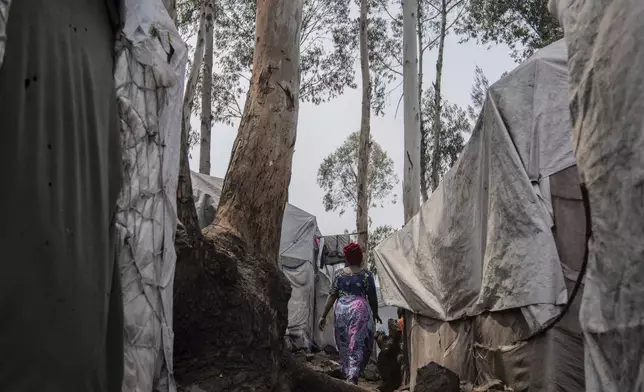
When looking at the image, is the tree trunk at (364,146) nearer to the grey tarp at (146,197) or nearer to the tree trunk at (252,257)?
the tree trunk at (252,257)

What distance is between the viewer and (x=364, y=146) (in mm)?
16031

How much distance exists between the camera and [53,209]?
120 cm

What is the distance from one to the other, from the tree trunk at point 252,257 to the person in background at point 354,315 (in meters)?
2.73

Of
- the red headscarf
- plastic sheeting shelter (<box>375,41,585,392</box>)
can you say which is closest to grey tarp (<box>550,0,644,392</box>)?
plastic sheeting shelter (<box>375,41,585,392</box>)

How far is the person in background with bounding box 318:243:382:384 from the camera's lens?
247 inches

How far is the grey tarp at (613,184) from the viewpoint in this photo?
4.70 feet

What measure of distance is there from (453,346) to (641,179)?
4.08 metres

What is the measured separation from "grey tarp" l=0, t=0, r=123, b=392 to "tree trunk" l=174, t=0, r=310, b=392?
1728 millimetres

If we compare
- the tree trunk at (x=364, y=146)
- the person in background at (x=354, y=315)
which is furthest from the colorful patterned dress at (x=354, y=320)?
the tree trunk at (x=364, y=146)

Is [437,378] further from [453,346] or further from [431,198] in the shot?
[431,198]

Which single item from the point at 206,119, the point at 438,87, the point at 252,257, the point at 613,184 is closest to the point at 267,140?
the point at 252,257

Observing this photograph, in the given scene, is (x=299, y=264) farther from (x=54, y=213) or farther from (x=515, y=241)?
(x=54, y=213)

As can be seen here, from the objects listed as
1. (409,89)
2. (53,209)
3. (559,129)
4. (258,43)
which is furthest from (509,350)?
(409,89)

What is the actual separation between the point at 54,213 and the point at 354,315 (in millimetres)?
5387
